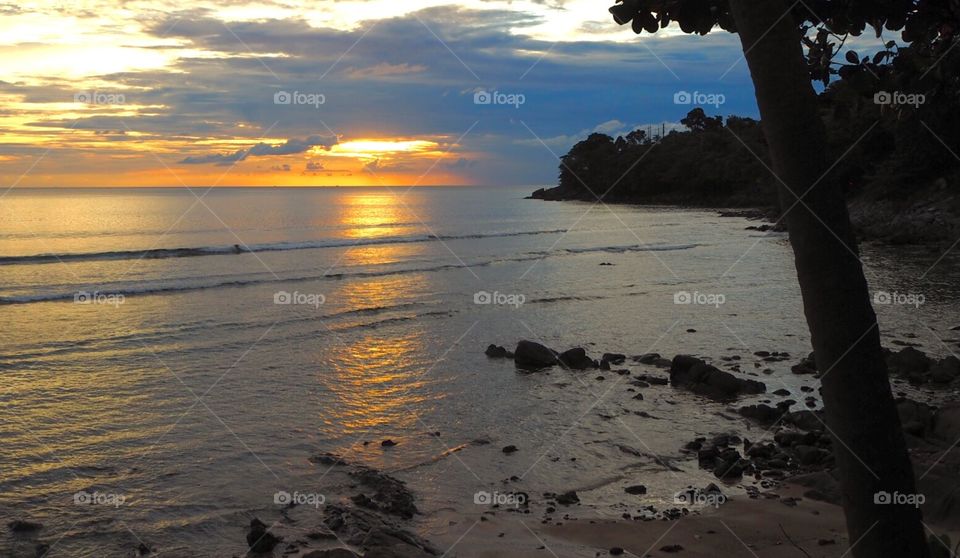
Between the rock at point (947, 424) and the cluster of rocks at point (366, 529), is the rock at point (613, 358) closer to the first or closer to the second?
the rock at point (947, 424)

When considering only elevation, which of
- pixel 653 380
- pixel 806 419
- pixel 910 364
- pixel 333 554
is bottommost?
pixel 333 554

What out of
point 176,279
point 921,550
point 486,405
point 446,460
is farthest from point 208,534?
point 176,279

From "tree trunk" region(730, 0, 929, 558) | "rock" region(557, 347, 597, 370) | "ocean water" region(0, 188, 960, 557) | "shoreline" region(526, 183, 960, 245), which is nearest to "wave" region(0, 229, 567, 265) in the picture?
"ocean water" region(0, 188, 960, 557)

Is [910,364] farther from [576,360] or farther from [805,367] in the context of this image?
[576,360]

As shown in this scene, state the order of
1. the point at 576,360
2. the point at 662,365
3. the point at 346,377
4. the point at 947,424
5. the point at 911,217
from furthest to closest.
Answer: the point at 911,217 < the point at 576,360 < the point at 662,365 < the point at 346,377 < the point at 947,424

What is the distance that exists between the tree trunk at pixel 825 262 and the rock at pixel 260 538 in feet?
20.7

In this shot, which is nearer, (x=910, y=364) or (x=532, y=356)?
(x=910, y=364)

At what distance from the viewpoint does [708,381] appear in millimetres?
13891

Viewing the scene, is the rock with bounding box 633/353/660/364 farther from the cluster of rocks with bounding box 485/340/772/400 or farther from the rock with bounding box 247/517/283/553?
the rock with bounding box 247/517/283/553

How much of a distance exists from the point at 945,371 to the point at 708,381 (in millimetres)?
3808

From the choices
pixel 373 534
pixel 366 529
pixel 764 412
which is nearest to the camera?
pixel 373 534

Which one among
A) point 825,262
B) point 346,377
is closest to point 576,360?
point 346,377

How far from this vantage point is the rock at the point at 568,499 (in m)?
9.04

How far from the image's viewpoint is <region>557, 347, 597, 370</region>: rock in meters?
16.1
